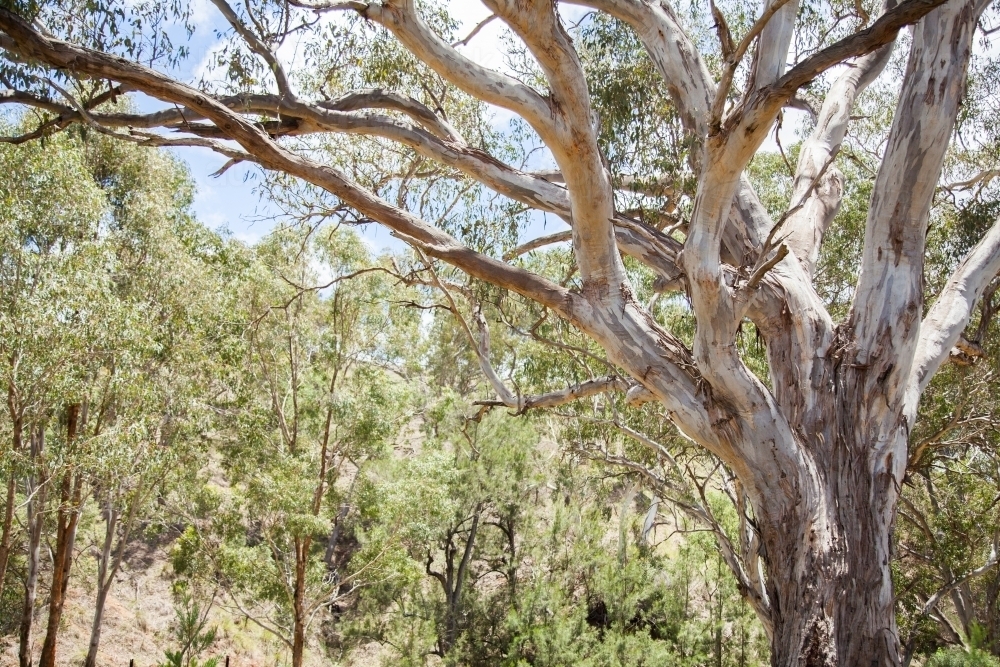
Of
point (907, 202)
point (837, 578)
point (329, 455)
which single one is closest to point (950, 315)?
point (907, 202)

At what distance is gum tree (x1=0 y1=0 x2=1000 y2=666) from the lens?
126 inches

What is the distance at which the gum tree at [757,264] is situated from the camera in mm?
3205

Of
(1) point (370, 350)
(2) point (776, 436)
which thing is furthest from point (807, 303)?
(1) point (370, 350)

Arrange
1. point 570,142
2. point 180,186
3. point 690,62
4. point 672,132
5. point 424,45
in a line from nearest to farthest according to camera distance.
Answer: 1. point 570,142
2. point 424,45
3. point 690,62
4. point 672,132
5. point 180,186

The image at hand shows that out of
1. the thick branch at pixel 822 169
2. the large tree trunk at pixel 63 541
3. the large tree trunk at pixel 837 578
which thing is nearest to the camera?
the large tree trunk at pixel 837 578

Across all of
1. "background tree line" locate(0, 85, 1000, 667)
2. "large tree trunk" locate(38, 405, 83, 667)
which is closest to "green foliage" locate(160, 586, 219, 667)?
"background tree line" locate(0, 85, 1000, 667)

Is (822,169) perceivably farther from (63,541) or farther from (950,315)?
(63,541)

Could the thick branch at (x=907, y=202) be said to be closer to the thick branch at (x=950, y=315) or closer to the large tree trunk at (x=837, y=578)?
the thick branch at (x=950, y=315)

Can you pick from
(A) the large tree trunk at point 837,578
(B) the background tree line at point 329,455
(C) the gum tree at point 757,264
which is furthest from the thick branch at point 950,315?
(B) the background tree line at point 329,455

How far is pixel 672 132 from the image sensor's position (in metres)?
5.43

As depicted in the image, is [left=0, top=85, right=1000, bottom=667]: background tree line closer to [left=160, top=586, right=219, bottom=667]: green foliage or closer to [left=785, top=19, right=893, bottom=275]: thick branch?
[left=160, top=586, right=219, bottom=667]: green foliage

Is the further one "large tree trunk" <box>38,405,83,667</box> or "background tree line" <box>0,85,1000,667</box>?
"large tree trunk" <box>38,405,83,667</box>

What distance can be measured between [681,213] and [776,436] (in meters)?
2.48

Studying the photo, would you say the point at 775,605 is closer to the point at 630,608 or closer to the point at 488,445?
the point at 630,608
